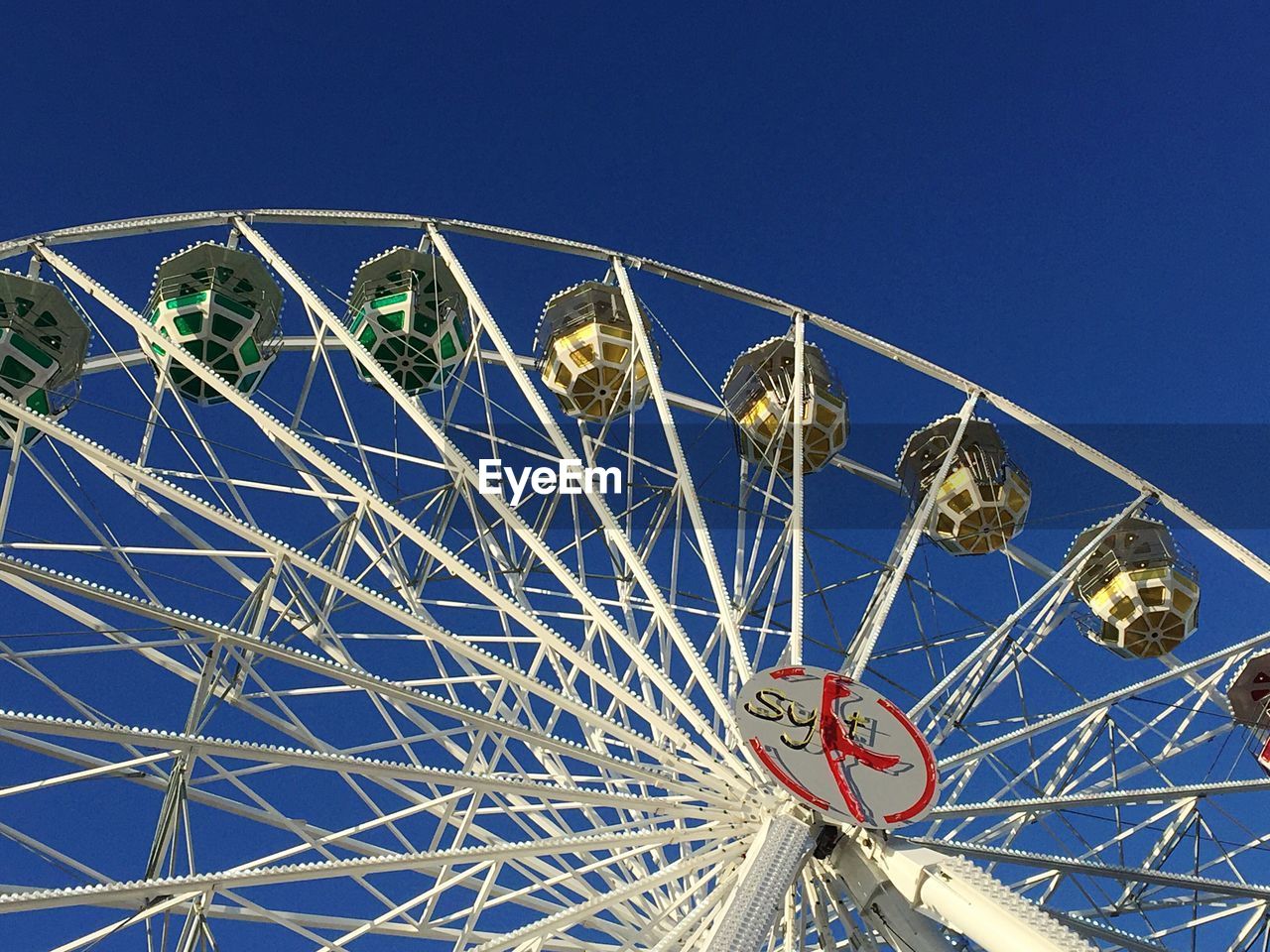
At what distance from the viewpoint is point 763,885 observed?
10625mm

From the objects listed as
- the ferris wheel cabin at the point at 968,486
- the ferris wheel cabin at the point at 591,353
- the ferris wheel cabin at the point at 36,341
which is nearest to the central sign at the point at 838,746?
the ferris wheel cabin at the point at 591,353

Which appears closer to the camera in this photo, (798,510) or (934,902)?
(934,902)

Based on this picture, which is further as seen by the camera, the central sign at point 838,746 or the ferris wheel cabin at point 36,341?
the ferris wheel cabin at point 36,341

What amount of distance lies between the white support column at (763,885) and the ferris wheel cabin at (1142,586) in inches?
387

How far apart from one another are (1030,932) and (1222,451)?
16773 millimetres

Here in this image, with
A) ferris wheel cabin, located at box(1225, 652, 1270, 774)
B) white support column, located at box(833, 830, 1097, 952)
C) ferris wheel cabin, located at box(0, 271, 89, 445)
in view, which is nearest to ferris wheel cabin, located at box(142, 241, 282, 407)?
ferris wheel cabin, located at box(0, 271, 89, 445)

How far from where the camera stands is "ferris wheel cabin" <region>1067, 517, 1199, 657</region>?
19938 mm

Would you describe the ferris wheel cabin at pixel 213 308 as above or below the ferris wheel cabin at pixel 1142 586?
below

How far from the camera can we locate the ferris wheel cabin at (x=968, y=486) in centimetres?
1983

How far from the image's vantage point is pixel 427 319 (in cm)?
1867

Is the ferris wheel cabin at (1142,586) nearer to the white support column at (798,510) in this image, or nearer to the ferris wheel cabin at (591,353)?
the white support column at (798,510)

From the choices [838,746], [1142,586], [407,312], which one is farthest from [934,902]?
[407,312]

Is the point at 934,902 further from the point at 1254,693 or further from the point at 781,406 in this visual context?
the point at 1254,693

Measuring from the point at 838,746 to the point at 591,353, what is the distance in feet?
24.6
